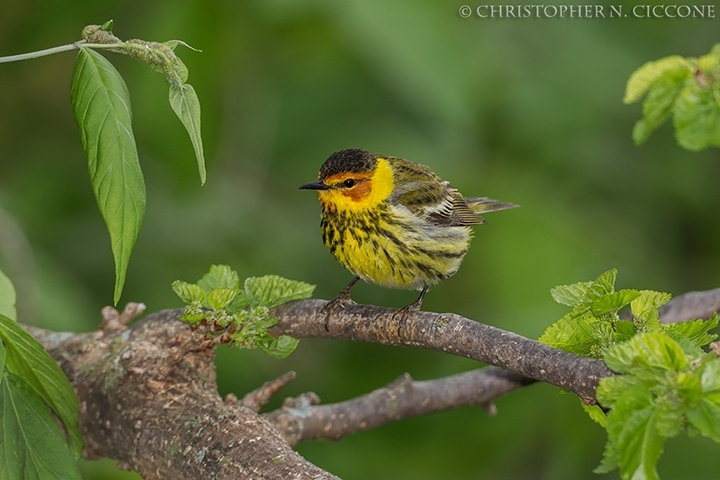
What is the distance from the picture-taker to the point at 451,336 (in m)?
2.44

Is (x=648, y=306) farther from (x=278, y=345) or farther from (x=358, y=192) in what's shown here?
(x=358, y=192)

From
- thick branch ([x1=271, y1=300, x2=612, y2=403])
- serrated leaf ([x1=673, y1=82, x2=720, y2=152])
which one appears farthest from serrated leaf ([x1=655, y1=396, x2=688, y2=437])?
serrated leaf ([x1=673, y1=82, x2=720, y2=152])

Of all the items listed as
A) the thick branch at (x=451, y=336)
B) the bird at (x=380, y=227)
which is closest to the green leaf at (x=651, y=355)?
the thick branch at (x=451, y=336)

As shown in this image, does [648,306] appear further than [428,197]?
No

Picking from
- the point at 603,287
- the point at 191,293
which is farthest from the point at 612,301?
the point at 191,293

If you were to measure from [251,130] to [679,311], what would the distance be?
350 cm

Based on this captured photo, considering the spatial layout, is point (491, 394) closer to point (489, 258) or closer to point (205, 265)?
point (489, 258)

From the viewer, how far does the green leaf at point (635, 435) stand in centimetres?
161

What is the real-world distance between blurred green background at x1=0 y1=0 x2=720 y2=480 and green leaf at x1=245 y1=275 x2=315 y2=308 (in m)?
1.59

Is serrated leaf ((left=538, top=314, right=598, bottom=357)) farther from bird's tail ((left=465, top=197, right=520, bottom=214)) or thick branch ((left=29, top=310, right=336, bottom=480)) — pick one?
bird's tail ((left=465, top=197, right=520, bottom=214))

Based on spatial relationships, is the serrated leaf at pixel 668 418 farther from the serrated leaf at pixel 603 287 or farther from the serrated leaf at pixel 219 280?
the serrated leaf at pixel 219 280

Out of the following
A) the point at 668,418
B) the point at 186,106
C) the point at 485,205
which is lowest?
the point at 668,418

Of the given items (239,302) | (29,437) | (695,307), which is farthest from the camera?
(695,307)

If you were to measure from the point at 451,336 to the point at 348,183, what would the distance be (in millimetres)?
1841
